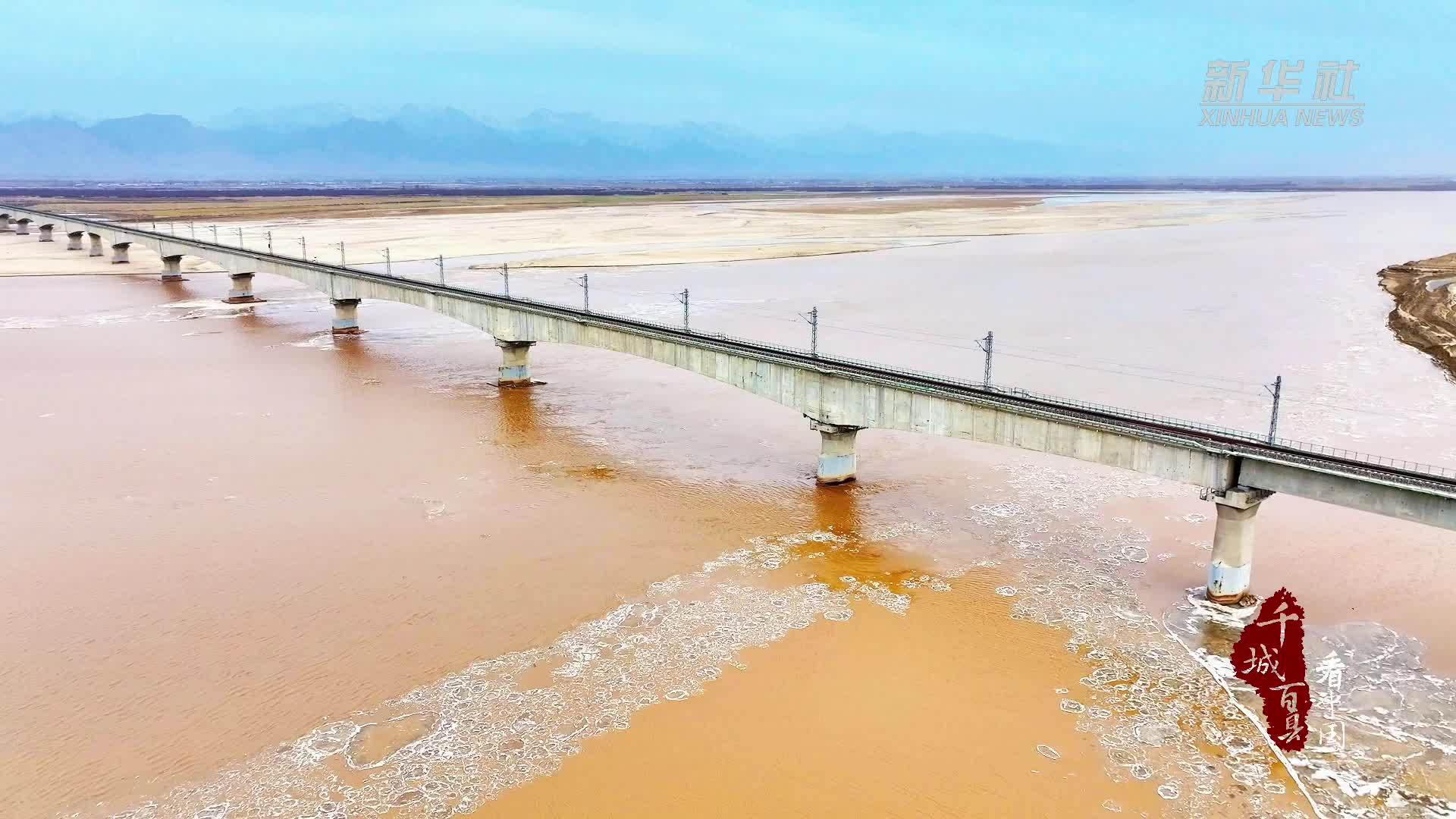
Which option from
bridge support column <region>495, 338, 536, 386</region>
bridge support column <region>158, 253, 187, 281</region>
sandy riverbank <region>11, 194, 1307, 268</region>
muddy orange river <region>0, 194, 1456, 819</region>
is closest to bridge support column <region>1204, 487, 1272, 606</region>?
muddy orange river <region>0, 194, 1456, 819</region>

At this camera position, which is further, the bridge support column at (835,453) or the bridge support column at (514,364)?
the bridge support column at (514,364)

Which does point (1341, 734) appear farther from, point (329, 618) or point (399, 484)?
point (399, 484)

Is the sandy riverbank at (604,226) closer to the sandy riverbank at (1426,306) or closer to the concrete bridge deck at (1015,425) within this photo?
the sandy riverbank at (1426,306)

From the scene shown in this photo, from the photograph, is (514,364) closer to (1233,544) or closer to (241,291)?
(1233,544)

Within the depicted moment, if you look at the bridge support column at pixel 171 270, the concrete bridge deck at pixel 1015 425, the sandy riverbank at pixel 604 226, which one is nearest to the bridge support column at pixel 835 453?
the concrete bridge deck at pixel 1015 425

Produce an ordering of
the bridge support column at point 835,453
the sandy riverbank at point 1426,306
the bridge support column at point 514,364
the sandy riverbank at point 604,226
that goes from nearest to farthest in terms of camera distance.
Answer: the bridge support column at point 835,453 < the bridge support column at point 514,364 < the sandy riverbank at point 1426,306 < the sandy riverbank at point 604,226

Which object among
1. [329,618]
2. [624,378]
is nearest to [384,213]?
[624,378]

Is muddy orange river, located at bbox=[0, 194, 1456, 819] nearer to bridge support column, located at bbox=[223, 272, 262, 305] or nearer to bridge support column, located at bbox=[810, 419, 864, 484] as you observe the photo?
bridge support column, located at bbox=[810, 419, 864, 484]
